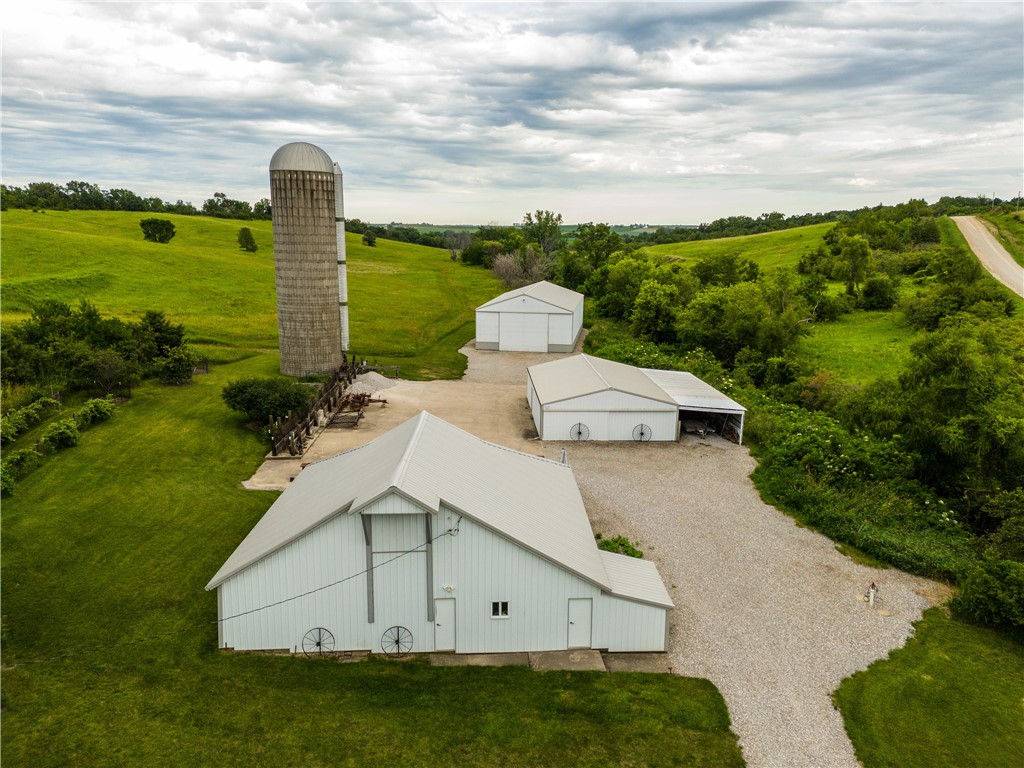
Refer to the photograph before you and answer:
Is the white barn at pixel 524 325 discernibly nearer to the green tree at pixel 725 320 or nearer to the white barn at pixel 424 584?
the green tree at pixel 725 320

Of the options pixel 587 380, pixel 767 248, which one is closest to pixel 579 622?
pixel 587 380

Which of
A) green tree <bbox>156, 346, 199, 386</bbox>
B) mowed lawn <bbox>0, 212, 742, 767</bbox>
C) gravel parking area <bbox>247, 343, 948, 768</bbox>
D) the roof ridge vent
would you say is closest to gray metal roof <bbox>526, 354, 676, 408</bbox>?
gravel parking area <bbox>247, 343, 948, 768</bbox>

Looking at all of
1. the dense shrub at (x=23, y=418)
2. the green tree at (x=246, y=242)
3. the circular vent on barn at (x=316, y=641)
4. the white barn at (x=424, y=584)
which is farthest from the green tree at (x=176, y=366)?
the green tree at (x=246, y=242)

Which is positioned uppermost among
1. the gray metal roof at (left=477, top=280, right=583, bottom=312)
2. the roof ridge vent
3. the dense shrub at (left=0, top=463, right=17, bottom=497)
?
the gray metal roof at (left=477, top=280, right=583, bottom=312)

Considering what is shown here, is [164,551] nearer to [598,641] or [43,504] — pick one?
[43,504]

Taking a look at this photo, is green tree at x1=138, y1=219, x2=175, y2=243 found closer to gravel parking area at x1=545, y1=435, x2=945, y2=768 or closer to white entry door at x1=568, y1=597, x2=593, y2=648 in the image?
gravel parking area at x1=545, y1=435, x2=945, y2=768

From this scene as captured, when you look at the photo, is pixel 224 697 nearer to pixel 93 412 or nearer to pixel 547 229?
pixel 93 412
